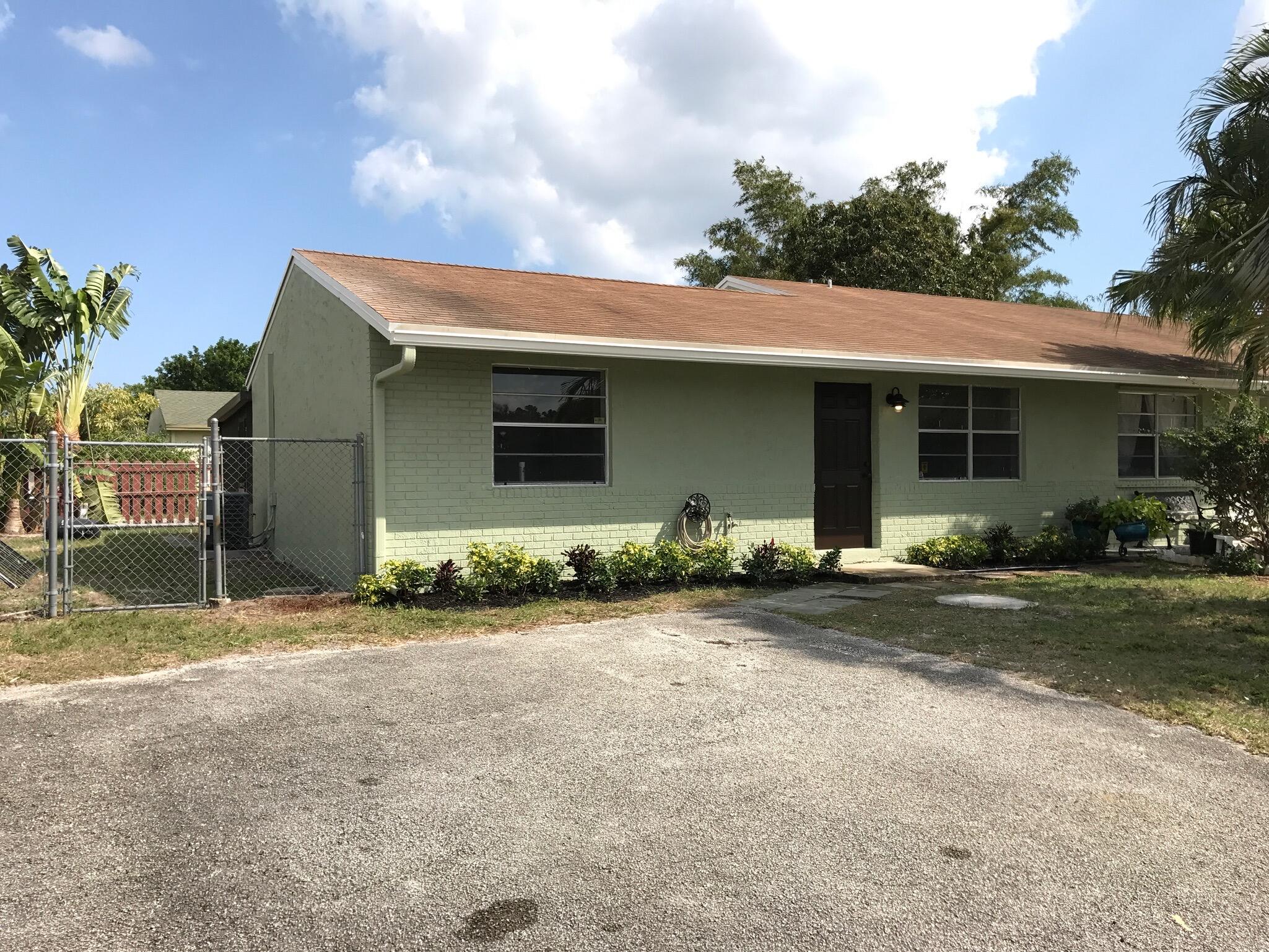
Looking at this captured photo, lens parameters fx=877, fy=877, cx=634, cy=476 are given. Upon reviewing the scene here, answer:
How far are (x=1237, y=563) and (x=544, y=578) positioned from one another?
867 cm

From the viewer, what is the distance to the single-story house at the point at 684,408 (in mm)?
9273

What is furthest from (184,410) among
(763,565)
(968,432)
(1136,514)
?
(1136,514)

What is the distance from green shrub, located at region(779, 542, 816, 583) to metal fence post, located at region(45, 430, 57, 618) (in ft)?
24.2

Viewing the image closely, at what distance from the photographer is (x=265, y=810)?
3.75 m

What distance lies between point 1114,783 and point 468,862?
3004mm

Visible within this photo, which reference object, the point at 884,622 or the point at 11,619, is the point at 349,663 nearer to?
the point at 11,619

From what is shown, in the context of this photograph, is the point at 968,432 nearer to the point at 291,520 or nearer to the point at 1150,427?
the point at 1150,427

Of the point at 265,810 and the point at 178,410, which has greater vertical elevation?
the point at 178,410

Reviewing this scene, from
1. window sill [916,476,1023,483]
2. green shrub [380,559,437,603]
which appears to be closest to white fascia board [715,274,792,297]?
window sill [916,476,1023,483]

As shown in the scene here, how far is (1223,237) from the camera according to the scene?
10.7 metres

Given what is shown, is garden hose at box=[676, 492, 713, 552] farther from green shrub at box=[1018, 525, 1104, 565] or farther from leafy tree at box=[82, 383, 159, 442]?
leafy tree at box=[82, 383, 159, 442]

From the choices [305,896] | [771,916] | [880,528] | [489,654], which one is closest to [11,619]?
[489,654]

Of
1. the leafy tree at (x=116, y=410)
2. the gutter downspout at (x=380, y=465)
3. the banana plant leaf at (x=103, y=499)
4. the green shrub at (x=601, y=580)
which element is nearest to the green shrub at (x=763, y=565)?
the green shrub at (x=601, y=580)

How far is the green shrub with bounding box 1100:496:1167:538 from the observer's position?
40.7 ft
